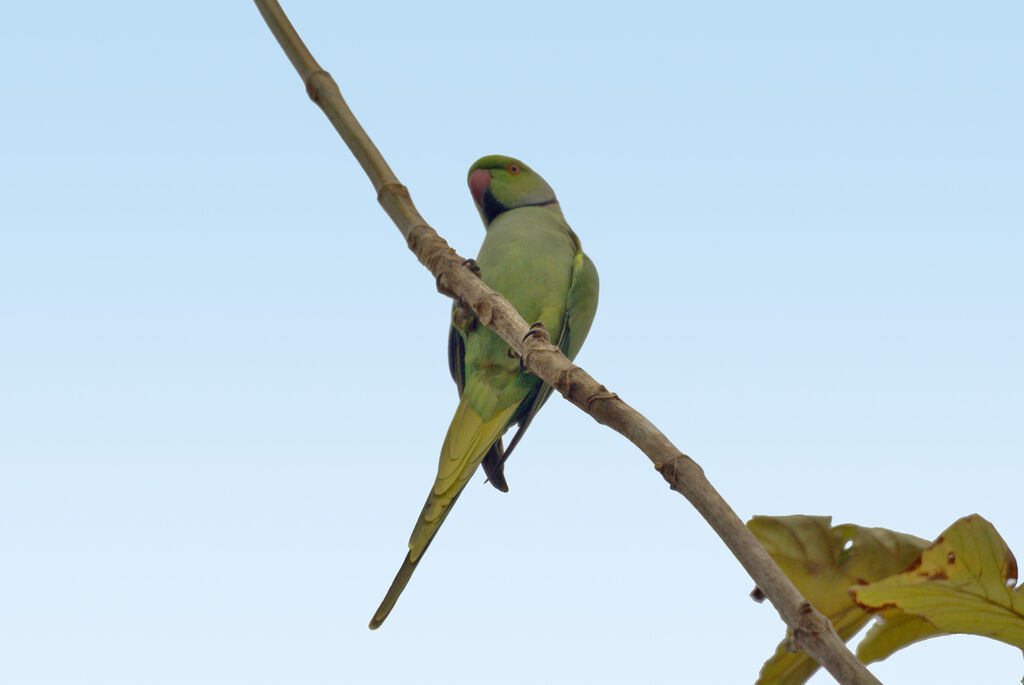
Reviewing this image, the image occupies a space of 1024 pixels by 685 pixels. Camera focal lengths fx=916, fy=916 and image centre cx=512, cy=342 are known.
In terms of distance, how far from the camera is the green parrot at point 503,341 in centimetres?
271

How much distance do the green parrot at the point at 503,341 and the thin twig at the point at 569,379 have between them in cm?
79

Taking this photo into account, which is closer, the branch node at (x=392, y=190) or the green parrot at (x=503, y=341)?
the branch node at (x=392, y=190)

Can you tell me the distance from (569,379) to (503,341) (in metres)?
1.35

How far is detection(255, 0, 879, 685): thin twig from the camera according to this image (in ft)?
3.31

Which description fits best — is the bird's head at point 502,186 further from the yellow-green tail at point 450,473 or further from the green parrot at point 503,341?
the yellow-green tail at point 450,473

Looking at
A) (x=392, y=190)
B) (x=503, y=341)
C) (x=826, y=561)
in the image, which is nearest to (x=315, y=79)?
(x=392, y=190)

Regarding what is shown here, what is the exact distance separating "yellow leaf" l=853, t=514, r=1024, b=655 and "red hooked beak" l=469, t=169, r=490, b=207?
2.53 meters

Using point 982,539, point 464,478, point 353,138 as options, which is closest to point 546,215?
point 464,478

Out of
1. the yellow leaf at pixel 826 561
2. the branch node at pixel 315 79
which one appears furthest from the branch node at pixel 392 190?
the yellow leaf at pixel 826 561

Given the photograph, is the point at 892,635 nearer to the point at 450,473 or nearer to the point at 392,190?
the point at 392,190

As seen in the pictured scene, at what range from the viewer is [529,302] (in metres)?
2.93

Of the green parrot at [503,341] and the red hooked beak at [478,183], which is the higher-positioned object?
the red hooked beak at [478,183]

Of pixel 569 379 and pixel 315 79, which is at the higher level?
pixel 315 79

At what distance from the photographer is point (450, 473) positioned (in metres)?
2.54
